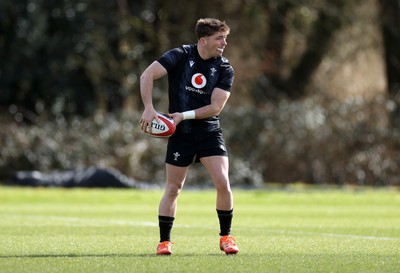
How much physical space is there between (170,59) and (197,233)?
3380 millimetres

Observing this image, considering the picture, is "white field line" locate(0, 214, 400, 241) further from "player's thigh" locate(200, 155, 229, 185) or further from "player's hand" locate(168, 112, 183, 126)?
"player's hand" locate(168, 112, 183, 126)

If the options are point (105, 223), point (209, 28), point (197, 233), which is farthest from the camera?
point (105, 223)

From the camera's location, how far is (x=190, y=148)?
998cm

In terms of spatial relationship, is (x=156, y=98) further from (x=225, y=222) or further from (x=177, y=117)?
(x=177, y=117)

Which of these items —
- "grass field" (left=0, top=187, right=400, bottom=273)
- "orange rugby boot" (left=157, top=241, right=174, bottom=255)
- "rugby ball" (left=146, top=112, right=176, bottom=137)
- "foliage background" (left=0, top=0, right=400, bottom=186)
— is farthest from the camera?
"foliage background" (left=0, top=0, right=400, bottom=186)

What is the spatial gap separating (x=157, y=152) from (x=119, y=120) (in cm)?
→ 167

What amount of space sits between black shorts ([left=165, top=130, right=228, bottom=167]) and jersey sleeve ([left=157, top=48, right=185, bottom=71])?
622mm

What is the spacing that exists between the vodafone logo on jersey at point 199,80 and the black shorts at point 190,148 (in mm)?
450

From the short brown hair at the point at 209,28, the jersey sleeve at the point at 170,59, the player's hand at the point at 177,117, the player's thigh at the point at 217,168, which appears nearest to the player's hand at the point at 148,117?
the player's hand at the point at 177,117

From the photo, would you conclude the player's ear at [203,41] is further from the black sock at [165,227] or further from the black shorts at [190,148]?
the black sock at [165,227]

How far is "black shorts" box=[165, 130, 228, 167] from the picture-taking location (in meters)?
9.98

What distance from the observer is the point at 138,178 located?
1110 inches

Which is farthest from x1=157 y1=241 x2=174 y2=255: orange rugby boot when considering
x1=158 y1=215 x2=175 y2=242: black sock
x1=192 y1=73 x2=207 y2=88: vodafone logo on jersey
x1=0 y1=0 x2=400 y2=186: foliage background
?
x1=0 y1=0 x2=400 y2=186: foliage background

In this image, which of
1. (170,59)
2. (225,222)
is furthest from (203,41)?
(225,222)
